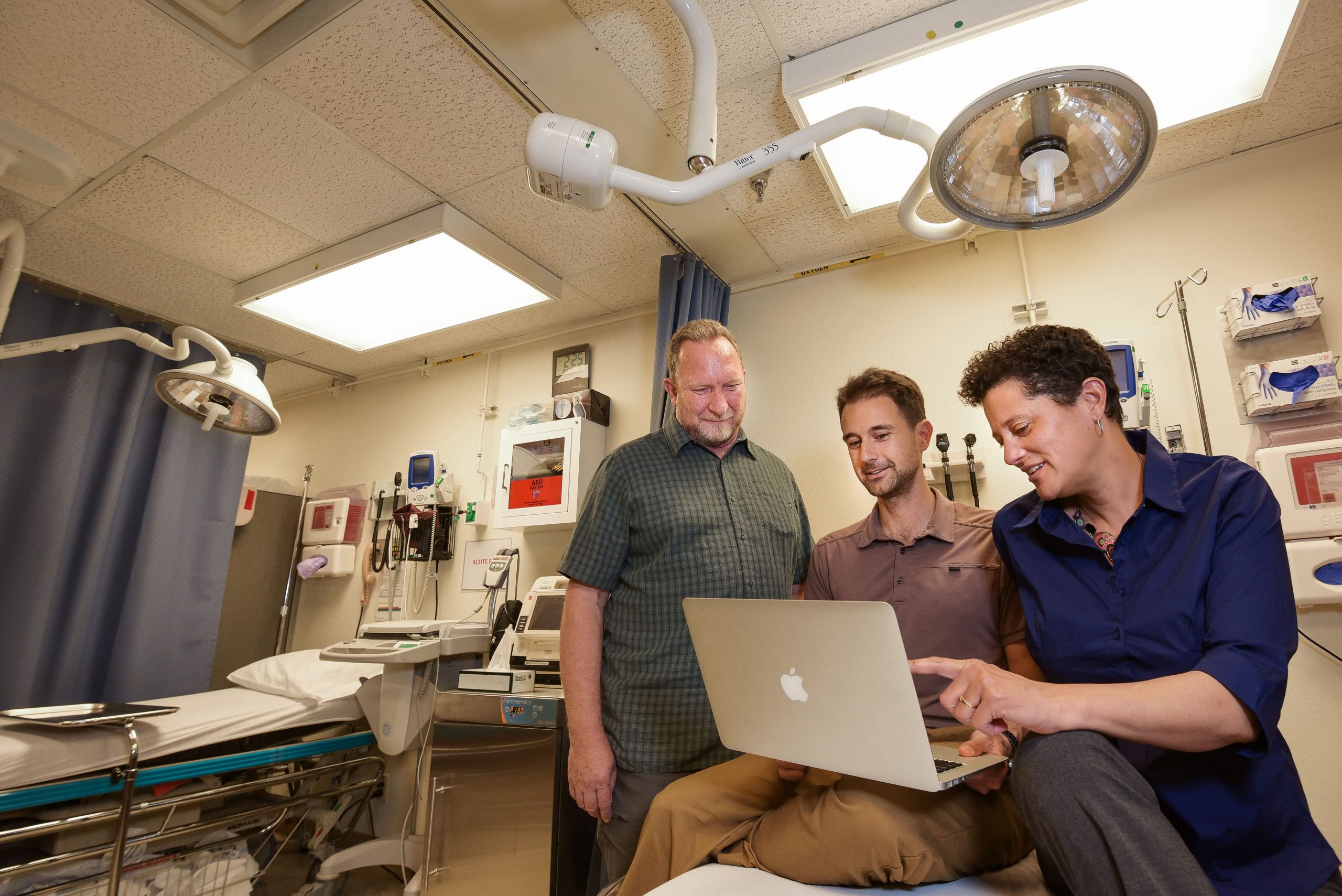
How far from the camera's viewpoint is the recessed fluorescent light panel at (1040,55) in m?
1.61

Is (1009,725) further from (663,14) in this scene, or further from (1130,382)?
(663,14)

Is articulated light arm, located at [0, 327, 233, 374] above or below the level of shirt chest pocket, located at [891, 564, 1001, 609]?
above

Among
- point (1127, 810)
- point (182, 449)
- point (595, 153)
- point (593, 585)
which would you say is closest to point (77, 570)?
point (182, 449)

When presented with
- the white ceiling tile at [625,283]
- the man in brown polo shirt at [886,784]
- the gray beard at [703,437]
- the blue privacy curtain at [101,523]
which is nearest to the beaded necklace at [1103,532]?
the man in brown polo shirt at [886,784]

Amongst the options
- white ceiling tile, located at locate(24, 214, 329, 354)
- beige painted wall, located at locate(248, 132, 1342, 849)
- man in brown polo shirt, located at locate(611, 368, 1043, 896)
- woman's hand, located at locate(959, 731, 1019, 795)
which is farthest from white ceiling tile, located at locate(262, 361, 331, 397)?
woman's hand, located at locate(959, 731, 1019, 795)

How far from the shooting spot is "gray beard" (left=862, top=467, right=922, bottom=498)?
1529 millimetres

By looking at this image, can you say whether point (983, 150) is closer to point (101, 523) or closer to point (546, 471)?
→ point (546, 471)

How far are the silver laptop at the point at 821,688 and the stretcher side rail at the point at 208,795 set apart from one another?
2052mm

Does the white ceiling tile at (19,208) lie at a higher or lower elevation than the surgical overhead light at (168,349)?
higher

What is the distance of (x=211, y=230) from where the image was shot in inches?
102

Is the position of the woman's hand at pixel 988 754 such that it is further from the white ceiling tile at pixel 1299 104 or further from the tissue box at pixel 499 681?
the white ceiling tile at pixel 1299 104

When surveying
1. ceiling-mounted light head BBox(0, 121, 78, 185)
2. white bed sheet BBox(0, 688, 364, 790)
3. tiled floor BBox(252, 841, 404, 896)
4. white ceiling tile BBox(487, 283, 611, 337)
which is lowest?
tiled floor BBox(252, 841, 404, 896)

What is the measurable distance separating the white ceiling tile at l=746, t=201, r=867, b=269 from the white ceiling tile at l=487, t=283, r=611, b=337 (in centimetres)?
92

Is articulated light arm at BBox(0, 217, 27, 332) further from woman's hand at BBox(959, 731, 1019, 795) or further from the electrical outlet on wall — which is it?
woman's hand at BBox(959, 731, 1019, 795)
